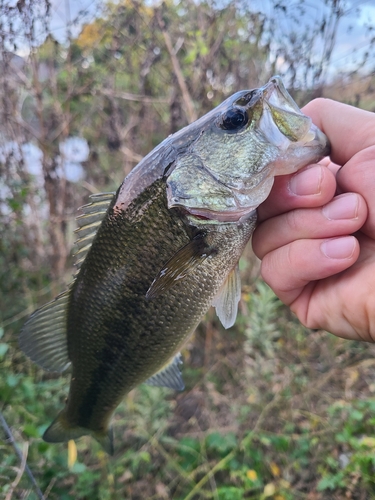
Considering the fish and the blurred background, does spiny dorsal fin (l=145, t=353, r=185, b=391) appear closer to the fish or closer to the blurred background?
the fish

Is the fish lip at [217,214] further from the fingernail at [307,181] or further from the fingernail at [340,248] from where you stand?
the fingernail at [340,248]

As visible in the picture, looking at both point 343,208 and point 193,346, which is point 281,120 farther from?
point 193,346

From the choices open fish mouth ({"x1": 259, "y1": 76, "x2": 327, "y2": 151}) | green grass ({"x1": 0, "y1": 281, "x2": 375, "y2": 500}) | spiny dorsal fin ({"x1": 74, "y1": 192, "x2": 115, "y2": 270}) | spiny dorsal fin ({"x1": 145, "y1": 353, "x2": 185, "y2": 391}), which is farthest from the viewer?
green grass ({"x1": 0, "y1": 281, "x2": 375, "y2": 500})

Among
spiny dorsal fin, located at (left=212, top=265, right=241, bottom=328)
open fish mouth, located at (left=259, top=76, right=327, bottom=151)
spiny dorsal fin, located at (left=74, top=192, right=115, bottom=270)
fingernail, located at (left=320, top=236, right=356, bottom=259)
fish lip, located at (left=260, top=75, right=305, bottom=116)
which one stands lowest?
spiny dorsal fin, located at (left=212, top=265, right=241, bottom=328)

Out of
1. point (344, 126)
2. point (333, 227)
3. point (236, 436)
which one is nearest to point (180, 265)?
point (333, 227)

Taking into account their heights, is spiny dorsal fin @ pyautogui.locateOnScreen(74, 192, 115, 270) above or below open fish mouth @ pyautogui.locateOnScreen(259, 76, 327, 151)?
below

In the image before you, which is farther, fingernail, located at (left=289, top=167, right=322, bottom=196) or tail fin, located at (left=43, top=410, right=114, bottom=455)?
tail fin, located at (left=43, top=410, right=114, bottom=455)

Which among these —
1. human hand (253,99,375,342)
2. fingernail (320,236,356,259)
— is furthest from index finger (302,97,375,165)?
fingernail (320,236,356,259)
